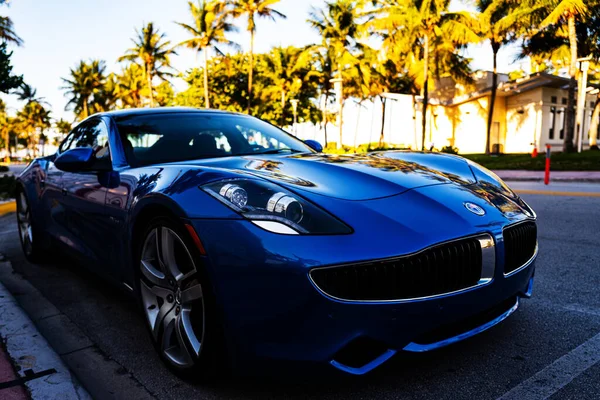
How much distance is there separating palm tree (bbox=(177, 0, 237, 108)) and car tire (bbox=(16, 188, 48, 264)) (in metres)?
33.4

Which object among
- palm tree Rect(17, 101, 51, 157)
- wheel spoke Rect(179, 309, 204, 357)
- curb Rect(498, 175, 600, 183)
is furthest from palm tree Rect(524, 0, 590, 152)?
palm tree Rect(17, 101, 51, 157)

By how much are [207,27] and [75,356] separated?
3846 centimetres

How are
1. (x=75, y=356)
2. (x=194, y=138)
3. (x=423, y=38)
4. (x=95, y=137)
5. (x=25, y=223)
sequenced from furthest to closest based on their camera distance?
1. (x=423, y=38)
2. (x=25, y=223)
3. (x=95, y=137)
4. (x=194, y=138)
5. (x=75, y=356)

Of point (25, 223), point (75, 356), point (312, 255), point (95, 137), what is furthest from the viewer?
point (25, 223)

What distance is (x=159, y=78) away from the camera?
4947cm

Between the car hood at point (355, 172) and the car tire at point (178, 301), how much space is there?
0.45 meters

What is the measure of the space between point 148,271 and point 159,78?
166ft

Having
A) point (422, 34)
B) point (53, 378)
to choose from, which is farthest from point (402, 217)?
point (422, 34)

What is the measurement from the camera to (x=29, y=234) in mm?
4668

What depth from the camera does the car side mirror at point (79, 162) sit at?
9.97 ft

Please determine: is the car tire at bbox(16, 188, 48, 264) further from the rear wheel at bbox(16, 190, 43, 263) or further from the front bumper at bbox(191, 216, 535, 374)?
the front bumper at bbox(191, 216, 535, 374)

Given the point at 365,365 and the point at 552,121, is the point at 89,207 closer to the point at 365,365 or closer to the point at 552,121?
the point at 365,365

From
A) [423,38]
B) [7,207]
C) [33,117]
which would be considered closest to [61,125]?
[33,117]

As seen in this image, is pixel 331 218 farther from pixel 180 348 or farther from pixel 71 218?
pixel 71 218
